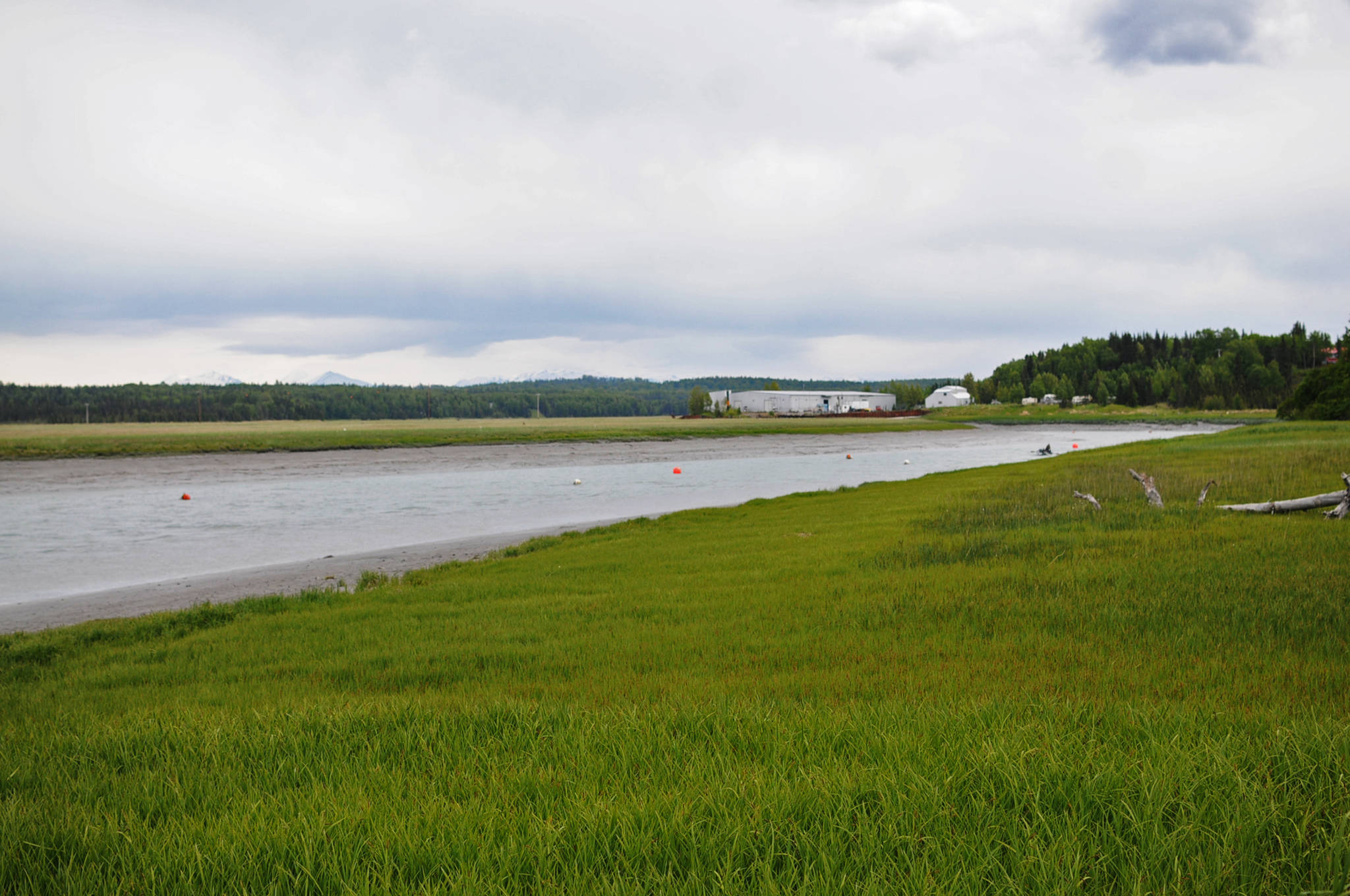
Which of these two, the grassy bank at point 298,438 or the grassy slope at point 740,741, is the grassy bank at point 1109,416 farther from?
the grassy slope at point 740,741

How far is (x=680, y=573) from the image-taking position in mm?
13453

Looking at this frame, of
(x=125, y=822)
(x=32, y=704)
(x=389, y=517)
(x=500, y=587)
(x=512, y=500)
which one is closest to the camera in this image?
(x=125, y=822)

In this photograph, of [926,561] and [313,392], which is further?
[313,392]

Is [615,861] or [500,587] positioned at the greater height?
[615,861]

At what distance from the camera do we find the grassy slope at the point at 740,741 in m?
3.12

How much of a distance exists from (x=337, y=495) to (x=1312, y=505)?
40061 millimetres

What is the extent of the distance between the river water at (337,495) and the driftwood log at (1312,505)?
20689mm

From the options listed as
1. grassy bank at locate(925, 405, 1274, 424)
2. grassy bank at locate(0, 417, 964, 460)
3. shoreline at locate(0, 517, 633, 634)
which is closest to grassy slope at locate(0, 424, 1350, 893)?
shoreline at locate(0, 517, 633, 634)

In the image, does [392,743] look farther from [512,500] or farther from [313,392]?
[313,392]

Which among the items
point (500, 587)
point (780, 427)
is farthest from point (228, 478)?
point (780, 427)

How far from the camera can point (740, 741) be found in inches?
177

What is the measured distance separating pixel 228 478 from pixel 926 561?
49809 millimetres

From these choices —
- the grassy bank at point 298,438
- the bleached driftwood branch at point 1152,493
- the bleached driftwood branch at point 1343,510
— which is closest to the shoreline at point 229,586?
the bleached driftwood branch at point 1152,493

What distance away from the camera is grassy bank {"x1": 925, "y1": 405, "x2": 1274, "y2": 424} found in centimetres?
14688
